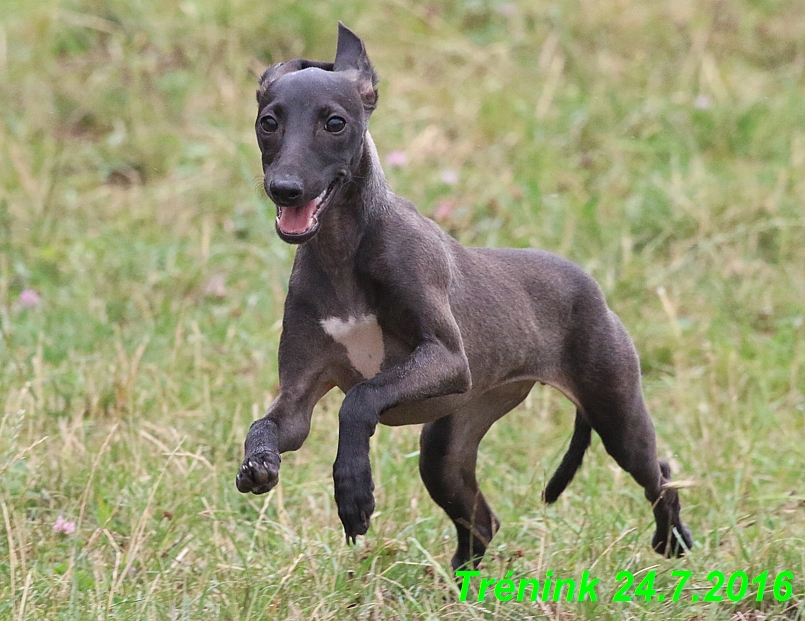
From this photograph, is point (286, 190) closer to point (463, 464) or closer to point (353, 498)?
point (353, 498)

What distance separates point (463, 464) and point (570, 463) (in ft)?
1.25

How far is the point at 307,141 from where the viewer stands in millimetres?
3254

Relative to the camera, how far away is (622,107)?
7.99m

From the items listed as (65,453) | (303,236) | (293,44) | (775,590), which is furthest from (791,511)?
(293,44)

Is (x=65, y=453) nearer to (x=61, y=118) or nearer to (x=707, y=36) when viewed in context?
(x=61, y=118)

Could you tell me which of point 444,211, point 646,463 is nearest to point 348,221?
point 646,463

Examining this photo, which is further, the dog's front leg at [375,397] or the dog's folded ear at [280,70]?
the dog's folded ear at [280,70]

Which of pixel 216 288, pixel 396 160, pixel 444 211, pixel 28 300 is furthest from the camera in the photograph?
pixel 396 160

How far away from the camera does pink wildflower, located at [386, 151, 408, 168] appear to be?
7072mm

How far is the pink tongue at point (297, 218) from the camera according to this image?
323cm

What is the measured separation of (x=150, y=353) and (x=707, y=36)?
16.6 feet

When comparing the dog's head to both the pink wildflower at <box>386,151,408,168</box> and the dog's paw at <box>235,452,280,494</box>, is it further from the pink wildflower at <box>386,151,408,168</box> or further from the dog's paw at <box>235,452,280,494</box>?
the pink wildflower at <box>386,151,408,168</box>

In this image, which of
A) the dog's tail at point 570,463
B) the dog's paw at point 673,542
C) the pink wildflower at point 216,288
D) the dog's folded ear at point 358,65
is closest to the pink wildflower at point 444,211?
the pink wildflower at point 216,288

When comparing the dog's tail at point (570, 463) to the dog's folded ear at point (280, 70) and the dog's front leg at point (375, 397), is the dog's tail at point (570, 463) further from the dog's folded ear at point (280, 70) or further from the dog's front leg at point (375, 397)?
the dog's folded ear at point (280, 70)
